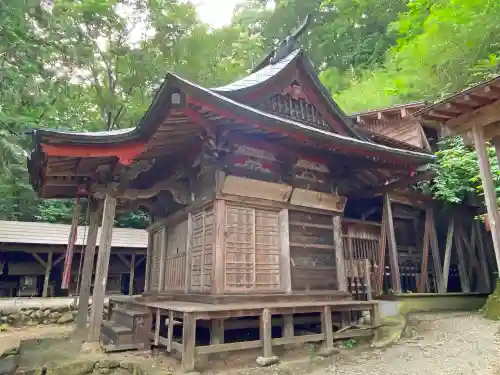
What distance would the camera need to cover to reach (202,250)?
24.3 ft

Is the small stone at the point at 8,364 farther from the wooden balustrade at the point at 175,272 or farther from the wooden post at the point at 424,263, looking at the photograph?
the wooden post at the point at 424,263

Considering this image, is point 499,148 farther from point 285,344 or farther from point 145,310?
point 145,310

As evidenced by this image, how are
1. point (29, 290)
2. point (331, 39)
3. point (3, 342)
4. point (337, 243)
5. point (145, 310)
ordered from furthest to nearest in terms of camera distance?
point (331, 39) < point (29, 290) < point (3, 342) < point (337, 243) < point (145, 310)

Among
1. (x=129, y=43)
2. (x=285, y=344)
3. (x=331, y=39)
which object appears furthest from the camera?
(x=331, y=39)

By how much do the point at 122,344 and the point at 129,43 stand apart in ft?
71.6

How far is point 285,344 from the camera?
639cm

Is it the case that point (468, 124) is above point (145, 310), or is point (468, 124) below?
above

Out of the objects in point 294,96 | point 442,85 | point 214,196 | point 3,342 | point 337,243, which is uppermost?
point 442,85

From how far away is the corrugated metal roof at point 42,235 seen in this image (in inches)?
636

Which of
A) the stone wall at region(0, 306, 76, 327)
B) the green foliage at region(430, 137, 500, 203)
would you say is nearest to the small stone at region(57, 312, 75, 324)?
the stone wall at region(0, 306, 76, 327)

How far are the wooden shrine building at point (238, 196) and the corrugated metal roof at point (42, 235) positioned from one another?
336 inches

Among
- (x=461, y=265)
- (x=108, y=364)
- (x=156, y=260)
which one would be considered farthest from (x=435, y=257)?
(x=108, y=364)

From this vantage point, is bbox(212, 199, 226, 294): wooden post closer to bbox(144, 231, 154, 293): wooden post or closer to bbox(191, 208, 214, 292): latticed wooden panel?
bbox(191, 208, 214, 292): latticed wooden panel

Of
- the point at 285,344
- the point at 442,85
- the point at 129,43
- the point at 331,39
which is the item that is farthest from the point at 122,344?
the point at 331,39
